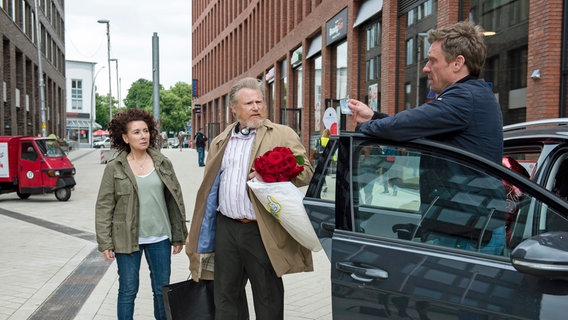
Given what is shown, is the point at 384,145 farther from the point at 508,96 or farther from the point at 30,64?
the point at 30,64

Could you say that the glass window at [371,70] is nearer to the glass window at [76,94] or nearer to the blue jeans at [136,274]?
the blue jeans at [136,274]

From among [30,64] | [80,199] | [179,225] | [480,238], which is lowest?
[80,199]

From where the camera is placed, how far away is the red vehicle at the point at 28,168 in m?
13.7

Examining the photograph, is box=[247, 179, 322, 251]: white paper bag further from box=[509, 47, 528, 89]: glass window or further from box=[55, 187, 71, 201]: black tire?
box=[55, 187, 71, 201]: black tire

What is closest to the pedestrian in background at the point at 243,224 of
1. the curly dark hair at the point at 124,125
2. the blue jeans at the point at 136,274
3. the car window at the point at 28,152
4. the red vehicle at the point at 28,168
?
the blue jeans at the point at 136,274

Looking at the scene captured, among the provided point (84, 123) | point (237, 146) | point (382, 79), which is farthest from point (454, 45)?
point (84, 123)

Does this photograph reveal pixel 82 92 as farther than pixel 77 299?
Yes

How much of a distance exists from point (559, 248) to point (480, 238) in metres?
0.38

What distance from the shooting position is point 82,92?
9244 centimetres

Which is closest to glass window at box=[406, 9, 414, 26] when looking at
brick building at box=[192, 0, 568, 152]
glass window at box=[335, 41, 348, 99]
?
brick building at box=[192, 0, 568, 152]

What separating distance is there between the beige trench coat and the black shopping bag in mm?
80

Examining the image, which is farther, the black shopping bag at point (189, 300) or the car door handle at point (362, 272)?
the black shopping bag at point (189, 300)

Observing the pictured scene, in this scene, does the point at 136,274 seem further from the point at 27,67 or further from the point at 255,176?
the point at 27,67

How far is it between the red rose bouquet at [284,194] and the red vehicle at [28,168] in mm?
11964
